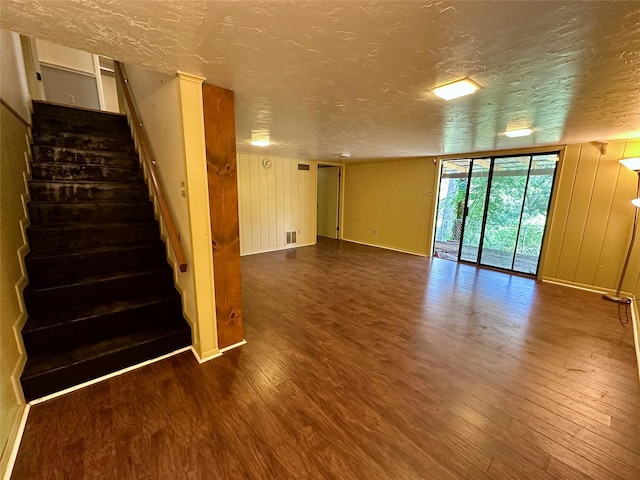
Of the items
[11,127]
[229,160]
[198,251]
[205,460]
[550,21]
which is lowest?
[205,460]

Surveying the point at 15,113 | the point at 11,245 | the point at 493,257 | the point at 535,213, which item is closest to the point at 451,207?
the point at 493,257

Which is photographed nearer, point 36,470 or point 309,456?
point 36,470

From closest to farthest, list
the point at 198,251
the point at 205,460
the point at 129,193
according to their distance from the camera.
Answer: the point at 205,460 < the point at 198,251 < the point at 129,193

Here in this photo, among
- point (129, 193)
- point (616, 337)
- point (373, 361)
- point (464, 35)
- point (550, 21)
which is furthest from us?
point (129, 193)

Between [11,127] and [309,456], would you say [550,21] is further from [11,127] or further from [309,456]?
[11,127]

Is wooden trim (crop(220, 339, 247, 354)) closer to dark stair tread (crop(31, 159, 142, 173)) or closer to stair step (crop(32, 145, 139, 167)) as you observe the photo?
dark stair tread (crop(31, 159, 142, 173))

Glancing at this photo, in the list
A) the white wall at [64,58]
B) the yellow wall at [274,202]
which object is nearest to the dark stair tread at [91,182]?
the yellow wall at [274,202]

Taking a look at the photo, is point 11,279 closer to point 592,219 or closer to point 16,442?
point 16,442

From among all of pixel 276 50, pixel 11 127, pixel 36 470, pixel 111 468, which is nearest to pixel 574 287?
pixel 276 50

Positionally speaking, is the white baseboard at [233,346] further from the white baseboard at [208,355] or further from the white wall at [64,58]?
the white wall at [64,58]

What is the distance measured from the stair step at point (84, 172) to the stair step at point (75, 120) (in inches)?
24.1

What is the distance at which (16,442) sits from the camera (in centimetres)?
143

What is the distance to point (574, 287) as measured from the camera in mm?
4102

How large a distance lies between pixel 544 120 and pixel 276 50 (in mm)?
2883
